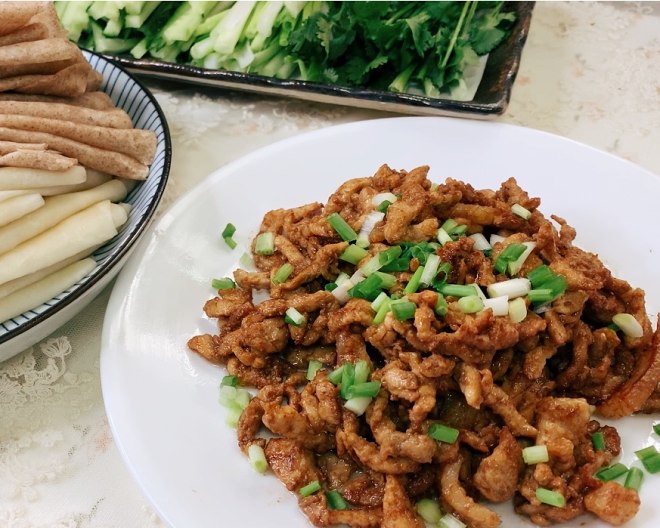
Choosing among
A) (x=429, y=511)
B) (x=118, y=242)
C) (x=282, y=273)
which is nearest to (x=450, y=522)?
(x=429, y=511)

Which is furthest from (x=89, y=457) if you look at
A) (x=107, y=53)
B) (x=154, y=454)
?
(x=107, y=53)

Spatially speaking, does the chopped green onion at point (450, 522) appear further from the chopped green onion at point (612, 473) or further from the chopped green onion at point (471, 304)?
the chopped green onion at point (471, 304)

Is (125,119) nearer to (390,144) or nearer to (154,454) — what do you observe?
Answer: (390,144)

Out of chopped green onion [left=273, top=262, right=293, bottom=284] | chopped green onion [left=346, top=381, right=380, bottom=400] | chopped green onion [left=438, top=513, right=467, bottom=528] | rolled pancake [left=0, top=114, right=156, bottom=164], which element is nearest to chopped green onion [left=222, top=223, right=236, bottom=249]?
chopped green onion [left=273, top=262, right=293, bottom=284]

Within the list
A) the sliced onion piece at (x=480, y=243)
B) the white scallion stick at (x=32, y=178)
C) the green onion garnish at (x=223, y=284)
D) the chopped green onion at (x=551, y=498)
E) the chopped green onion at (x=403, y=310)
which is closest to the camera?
the chopped green onion at (x=551, y=498)

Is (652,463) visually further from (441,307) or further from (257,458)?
(257,458)

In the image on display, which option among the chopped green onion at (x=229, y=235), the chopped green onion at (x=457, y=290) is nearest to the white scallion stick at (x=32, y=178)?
the chopped green onion at (x=229, y=235)
